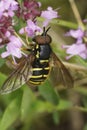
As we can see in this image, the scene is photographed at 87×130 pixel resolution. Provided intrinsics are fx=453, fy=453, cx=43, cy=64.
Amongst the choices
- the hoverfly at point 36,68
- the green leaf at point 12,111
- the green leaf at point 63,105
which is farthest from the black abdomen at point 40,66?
the green leaf at point 63,105

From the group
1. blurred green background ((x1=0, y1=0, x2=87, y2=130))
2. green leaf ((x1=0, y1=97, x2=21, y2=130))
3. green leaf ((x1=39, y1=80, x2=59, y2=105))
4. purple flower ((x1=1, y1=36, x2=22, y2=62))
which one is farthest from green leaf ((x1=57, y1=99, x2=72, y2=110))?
purple flower ((x1=1, y1=36, x2=22, y2=62))

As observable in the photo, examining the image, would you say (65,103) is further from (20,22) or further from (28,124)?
(20,22)

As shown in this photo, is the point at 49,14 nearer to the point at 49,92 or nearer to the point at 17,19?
the point at 17,19

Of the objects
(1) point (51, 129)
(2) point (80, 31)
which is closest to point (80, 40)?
(2) point (80, 31)

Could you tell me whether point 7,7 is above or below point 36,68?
above

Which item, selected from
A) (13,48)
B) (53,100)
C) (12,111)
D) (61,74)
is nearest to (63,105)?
(53,100)

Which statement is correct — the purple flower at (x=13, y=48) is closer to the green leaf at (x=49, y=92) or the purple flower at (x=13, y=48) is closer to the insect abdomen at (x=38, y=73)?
the insect abdomen at (x=38, y=73)
